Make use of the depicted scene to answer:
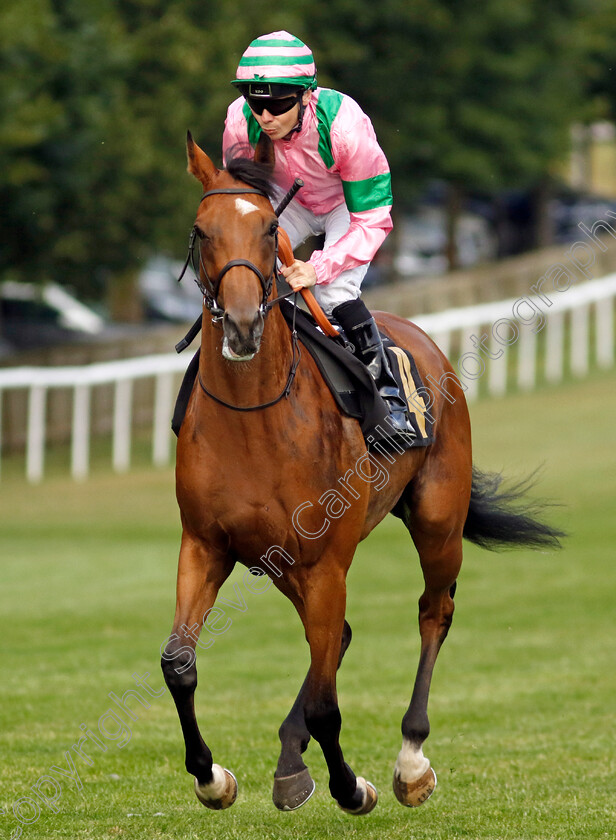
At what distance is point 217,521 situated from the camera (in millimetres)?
5168


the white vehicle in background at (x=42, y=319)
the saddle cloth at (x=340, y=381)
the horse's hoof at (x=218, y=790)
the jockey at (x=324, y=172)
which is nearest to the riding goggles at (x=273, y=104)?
the jockey at (x=324, y=172)

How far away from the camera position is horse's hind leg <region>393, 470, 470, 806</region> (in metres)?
6.20

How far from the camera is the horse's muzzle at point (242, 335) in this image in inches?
181

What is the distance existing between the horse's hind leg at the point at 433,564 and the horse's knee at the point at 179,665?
1243 mm

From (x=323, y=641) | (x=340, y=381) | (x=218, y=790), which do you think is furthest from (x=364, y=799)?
(x=340, y=381)

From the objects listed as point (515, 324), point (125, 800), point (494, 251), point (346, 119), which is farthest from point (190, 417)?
point (494, 251)

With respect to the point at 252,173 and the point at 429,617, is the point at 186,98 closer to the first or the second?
the point at 429,617

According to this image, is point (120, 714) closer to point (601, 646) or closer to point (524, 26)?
point (601, 646)

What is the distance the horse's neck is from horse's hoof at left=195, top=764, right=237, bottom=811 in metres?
1.40

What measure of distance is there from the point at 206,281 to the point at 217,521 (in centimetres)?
90

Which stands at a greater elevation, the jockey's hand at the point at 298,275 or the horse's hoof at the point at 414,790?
the jockey's hand at the point at 298,275

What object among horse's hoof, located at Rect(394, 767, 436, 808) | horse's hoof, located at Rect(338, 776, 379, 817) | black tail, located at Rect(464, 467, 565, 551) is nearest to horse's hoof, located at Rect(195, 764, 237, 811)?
horse's hoof, located at Rect(338, 776, 379, 817)

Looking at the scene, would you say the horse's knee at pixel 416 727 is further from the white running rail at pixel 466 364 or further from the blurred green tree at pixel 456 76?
the blurred green tree at pixel 456 76

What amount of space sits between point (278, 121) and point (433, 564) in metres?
2.27
